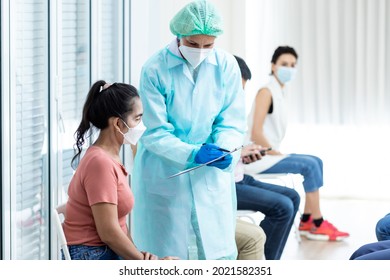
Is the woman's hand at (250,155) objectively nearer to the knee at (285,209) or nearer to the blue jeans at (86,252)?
the knee at (285,209)

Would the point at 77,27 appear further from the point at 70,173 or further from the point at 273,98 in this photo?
the point at 273,98

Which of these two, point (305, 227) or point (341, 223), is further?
point (341, 223)

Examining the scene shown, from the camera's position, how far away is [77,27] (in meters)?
3.65

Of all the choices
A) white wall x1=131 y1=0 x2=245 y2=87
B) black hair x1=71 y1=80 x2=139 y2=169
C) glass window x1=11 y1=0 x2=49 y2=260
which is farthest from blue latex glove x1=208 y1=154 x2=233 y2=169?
white wall x1=131 y1=0 x2=245 y2=87

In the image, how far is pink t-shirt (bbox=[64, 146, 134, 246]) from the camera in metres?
2.39

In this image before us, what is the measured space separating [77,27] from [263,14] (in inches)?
104

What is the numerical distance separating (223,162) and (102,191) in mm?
634

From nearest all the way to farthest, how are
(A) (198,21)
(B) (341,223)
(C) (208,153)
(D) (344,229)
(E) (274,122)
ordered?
(C) (208,153)
(A) (198,21)
(E) (274,122)
(D) (344,229)
(B) (341,223)

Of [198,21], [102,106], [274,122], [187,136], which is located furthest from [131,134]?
[274,122]

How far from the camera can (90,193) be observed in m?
2.38

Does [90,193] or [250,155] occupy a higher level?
[90,193]

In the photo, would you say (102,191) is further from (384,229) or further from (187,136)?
(384,229)

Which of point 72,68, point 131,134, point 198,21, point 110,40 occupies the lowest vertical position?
point 131,134
